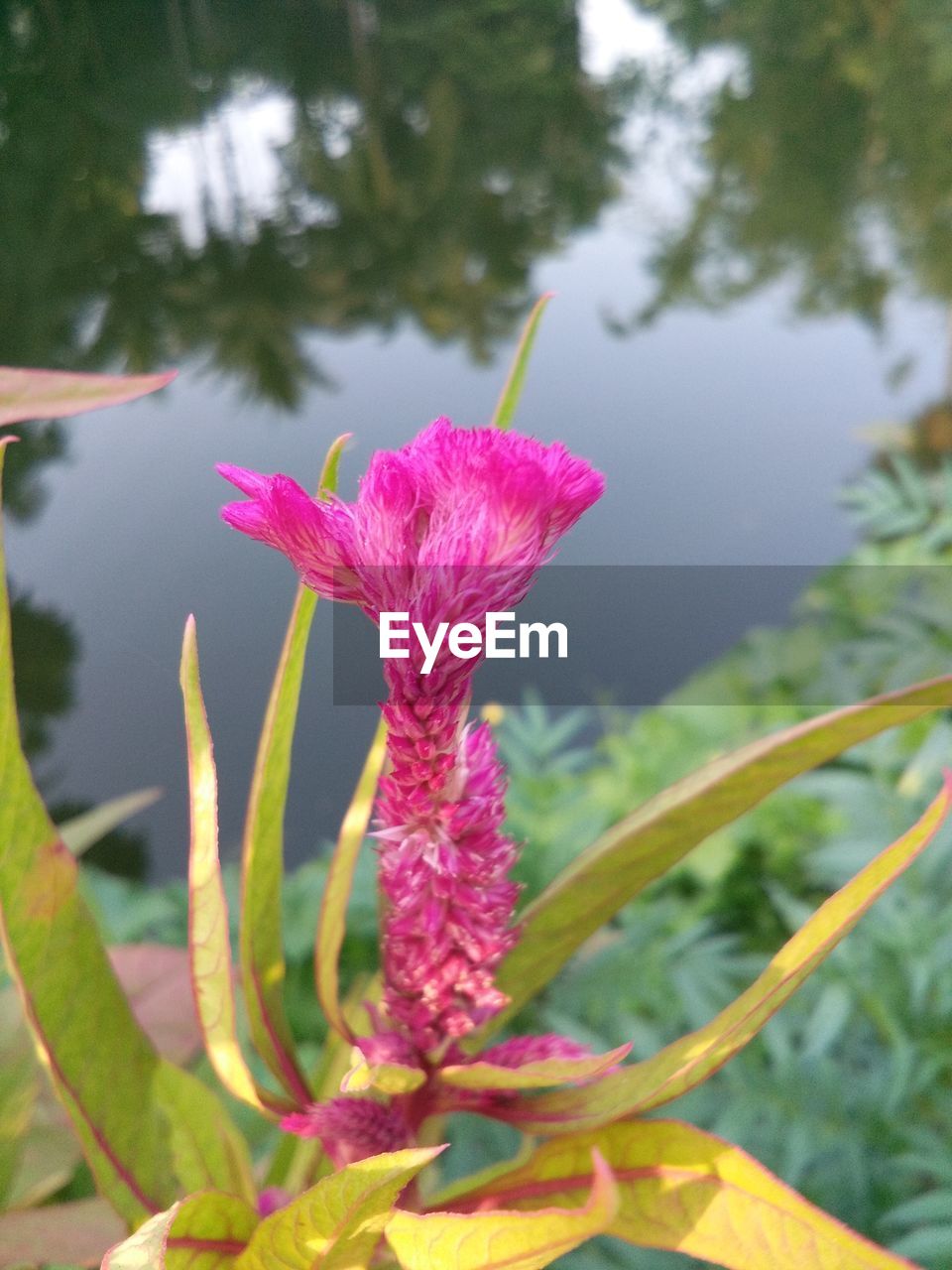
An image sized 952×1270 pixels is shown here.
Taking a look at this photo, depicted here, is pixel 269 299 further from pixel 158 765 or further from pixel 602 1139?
pixel 602 1139

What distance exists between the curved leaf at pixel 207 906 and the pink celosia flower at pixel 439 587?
44 mm

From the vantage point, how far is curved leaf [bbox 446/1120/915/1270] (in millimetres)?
231

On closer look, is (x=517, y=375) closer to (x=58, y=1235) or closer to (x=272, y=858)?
(x=272, y=858)

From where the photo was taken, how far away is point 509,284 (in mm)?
1491

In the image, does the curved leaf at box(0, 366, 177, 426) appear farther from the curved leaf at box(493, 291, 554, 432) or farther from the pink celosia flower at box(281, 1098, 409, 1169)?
the pink celosia flower at box(281, 1098, 409, 1169)

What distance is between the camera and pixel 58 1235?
350mm

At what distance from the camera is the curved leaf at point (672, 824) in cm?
28

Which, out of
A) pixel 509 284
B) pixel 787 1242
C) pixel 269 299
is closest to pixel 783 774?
pixel 787 1242

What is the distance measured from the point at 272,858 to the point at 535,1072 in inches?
4.1

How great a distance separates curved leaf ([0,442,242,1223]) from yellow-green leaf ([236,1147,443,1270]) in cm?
7

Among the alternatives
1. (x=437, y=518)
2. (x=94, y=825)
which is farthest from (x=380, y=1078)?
(x=94, y=825)

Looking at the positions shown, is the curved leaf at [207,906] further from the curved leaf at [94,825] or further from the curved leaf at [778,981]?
the curved leaf at [94,825]

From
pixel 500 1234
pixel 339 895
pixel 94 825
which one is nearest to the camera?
pixel 500 1234

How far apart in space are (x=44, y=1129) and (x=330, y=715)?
290 millimetres
